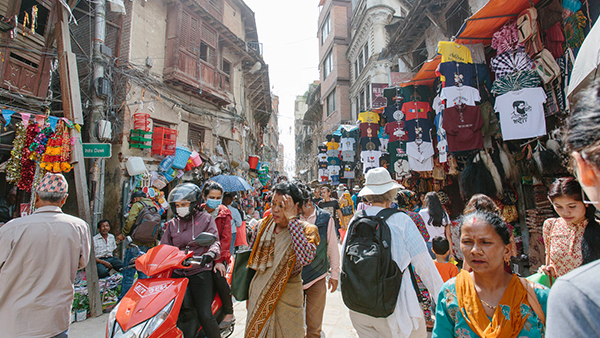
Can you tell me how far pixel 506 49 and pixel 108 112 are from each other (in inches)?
393

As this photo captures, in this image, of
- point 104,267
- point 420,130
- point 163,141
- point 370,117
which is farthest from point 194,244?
point 370,117

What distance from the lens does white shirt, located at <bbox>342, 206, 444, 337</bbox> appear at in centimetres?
220

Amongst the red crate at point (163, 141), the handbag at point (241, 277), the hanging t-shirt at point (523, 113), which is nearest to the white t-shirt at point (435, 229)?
the hanging t-shirt at point (523, 113)

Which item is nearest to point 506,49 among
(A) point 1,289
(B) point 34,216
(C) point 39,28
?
(B) point 34,216

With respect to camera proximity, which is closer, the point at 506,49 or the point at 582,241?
the point at 582,241

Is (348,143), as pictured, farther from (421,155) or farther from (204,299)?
(204,299)

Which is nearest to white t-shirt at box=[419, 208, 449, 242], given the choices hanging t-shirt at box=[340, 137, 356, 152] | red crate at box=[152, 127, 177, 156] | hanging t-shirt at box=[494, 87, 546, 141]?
hanging t-shirt at box=[494, 87, 546, 141]

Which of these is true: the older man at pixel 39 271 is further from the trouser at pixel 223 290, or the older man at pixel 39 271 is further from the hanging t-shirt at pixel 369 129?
the hanging t-shirt at pixel 369 129

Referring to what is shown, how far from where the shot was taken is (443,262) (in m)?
3.27

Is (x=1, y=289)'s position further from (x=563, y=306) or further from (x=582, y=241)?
(x=582, y=241)

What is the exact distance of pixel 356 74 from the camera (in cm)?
1998

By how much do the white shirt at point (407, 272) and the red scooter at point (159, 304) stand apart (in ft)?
5.86

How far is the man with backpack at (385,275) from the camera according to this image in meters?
2.17

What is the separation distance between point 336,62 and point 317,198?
59.8 feet
